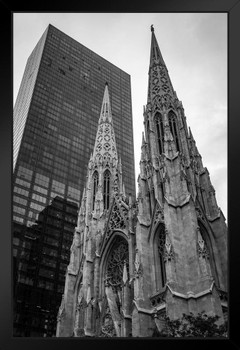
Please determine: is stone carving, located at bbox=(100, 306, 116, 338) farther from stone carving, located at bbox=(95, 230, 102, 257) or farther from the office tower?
the office tower

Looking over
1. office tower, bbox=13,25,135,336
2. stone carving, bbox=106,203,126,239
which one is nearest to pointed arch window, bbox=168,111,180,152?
stone carving, bbox=106,203,126,239

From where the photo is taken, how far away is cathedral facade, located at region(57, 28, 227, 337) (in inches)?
909

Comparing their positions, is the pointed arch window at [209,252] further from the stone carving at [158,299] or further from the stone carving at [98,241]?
the stone carving at [98,241]

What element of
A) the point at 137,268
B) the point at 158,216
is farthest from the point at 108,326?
the point at 158,216

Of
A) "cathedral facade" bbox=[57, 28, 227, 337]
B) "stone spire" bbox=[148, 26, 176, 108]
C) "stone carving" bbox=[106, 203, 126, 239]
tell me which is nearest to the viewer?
"cathedral facade" bbox=[57, 28, 227, 337]

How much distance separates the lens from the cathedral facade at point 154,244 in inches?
909

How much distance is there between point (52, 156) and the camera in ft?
235

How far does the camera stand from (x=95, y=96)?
9075 cm

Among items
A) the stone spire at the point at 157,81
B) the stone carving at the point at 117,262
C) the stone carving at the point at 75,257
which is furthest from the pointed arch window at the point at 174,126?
the stone carving at the point at 75,257

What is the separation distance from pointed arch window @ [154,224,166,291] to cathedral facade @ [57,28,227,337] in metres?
0.08

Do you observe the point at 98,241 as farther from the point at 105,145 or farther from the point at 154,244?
the point at 105,145

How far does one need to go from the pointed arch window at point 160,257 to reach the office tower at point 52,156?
2451 centimetres
